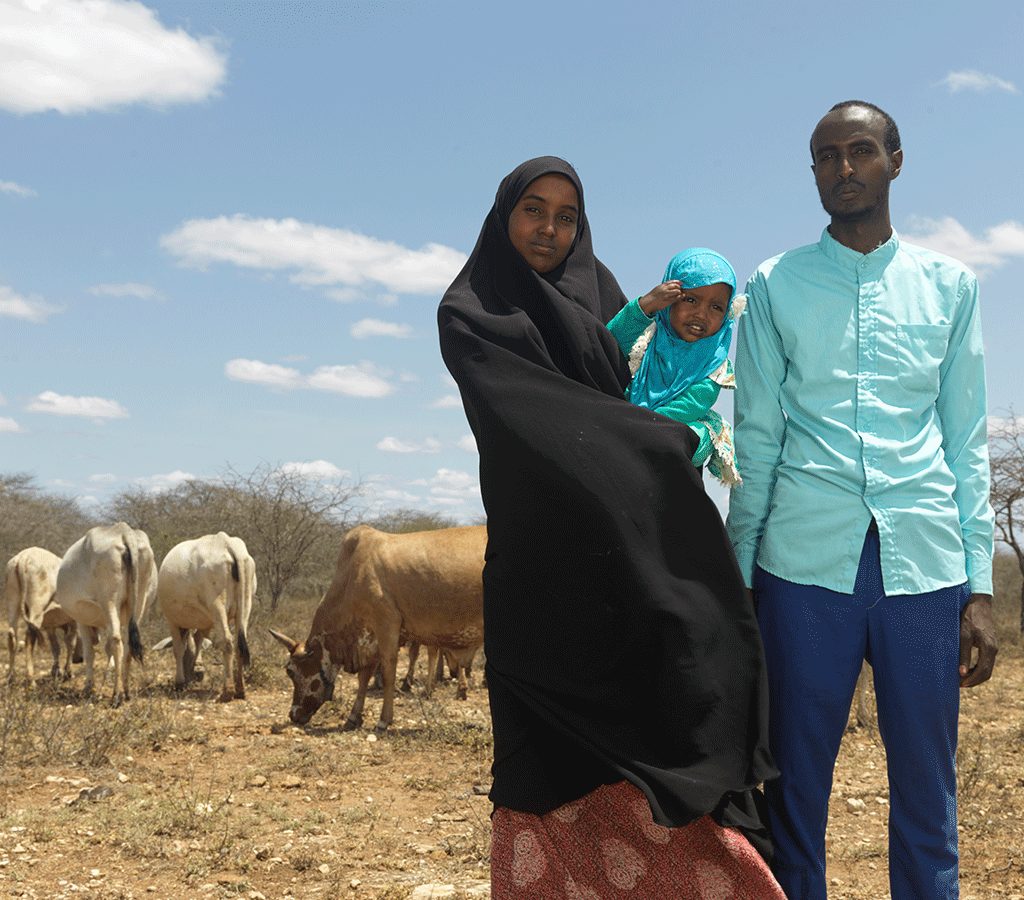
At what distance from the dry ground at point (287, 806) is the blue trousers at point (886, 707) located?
7.67 ft

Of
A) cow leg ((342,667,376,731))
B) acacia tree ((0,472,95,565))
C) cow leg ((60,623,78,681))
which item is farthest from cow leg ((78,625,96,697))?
acacia tree ((0,472,95,565))

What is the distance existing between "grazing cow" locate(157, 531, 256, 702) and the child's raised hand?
8.89 meters

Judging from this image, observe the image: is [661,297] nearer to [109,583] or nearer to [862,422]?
[862,422]

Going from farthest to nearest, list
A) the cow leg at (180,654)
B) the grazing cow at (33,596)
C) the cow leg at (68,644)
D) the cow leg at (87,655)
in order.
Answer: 1. the grazing cow at (33,596)
2. the cow leg at (68,644)
3. the cow leg at (180,654)
4. the cow leg at (87,655)

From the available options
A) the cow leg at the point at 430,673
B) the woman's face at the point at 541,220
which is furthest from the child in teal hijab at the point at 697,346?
the cow leg at the point at 430,673

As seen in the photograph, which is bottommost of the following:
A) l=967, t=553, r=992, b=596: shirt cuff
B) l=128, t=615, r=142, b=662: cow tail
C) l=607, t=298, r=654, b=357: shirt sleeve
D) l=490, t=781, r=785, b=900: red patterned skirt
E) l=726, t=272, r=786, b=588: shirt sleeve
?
l=128, t=615, r=142, b=662: cow tail

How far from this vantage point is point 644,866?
2.49 meters

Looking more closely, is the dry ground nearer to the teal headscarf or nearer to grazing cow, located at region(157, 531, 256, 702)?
grazing cow, located at region(157, 531, 256, 702)

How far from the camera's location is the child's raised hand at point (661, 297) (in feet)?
8.16

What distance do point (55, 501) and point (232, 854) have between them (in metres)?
36.1

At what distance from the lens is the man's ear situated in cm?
265

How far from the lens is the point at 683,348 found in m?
2.54

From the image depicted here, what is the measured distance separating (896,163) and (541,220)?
933 mm

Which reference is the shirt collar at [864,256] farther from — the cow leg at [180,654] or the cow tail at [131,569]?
the cow leg at [180,654]
